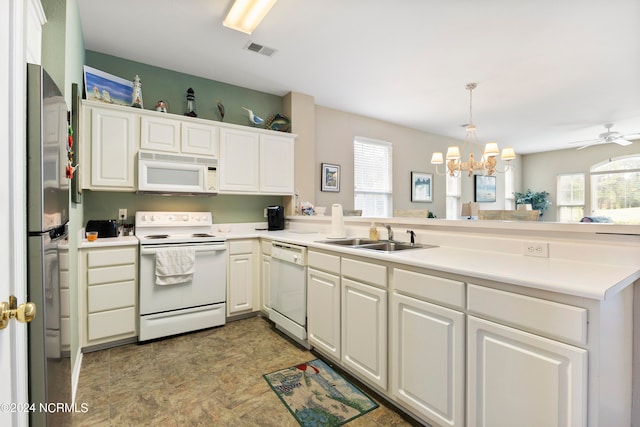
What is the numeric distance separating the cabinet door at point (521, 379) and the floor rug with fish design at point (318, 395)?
70 cm

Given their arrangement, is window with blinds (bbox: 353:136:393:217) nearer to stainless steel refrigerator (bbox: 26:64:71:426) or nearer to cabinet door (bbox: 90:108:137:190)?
cabinet door (bbox: 90:108:137:190)

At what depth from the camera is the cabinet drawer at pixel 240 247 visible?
316 cm

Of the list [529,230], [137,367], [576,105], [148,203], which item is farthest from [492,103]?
[137,367]

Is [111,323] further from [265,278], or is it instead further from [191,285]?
[265,278]

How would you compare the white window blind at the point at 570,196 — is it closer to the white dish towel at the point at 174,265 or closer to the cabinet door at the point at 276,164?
the cabinet door at the point at 276,164

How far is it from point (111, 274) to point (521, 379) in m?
2.90

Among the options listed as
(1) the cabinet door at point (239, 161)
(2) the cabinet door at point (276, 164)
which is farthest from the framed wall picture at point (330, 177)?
(1) the cabinet door at point (239, 161)

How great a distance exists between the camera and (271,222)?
383cm

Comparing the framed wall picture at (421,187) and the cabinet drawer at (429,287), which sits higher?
the framed wall picture at (421,187)

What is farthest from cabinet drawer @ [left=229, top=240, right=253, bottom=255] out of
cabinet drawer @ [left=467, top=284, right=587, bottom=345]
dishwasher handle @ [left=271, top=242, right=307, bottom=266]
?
cabinet drawer @ [left=467, top=284, right=587, bottom=345]

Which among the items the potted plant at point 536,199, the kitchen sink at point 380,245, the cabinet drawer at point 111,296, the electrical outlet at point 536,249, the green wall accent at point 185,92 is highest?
the green wall accent at point 185,92

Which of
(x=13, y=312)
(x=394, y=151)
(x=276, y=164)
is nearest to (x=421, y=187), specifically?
(x=394, y=151)

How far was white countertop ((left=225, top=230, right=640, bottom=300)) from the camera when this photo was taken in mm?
1100

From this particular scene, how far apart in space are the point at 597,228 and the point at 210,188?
317 cm
